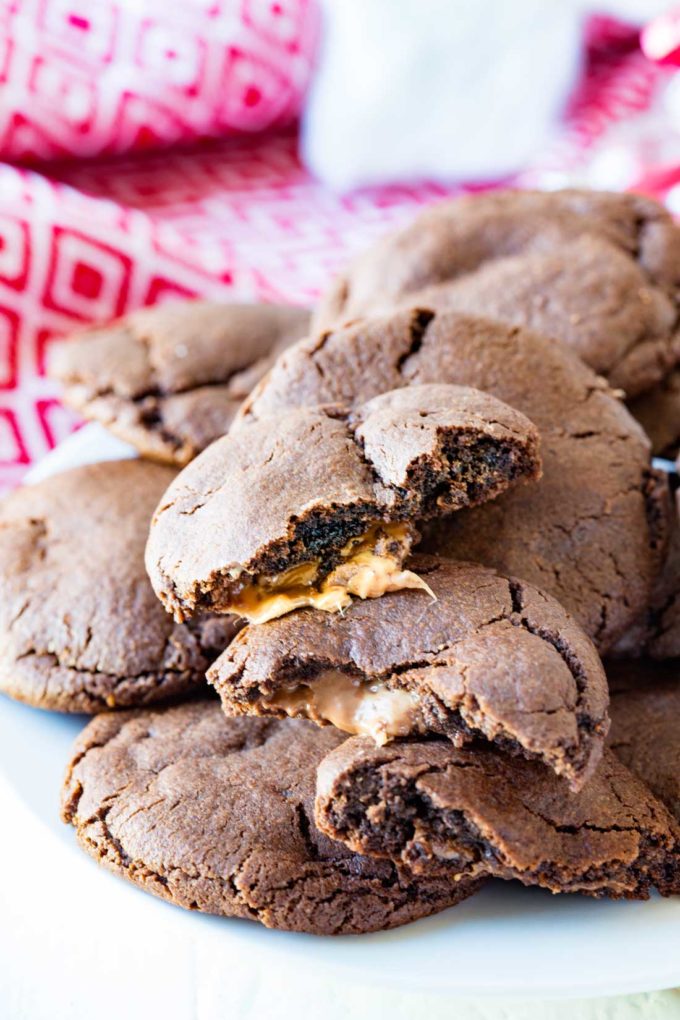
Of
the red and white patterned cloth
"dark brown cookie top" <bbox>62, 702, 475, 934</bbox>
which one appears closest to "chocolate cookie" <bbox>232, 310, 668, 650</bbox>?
"dark brown cookie top" <bbox>62, 702, 475, 934</bbox>

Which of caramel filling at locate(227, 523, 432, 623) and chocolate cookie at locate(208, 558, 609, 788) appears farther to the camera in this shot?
caramel filling at locate(227, 523, 432, 623)

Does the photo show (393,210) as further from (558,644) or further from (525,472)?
(558,644)

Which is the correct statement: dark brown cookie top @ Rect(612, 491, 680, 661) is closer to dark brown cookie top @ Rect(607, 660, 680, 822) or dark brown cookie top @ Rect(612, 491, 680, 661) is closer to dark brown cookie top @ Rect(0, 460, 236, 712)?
dark brown cookie top @ Rect(607, 660, 680, 822)

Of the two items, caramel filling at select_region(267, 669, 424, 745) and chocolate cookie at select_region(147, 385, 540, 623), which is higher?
chocolate cookie at select_region(147, 385, 540, 623)

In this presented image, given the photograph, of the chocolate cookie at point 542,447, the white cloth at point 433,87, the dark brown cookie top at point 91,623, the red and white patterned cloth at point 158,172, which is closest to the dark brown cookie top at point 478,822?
the chocolate cookie at point 542,447

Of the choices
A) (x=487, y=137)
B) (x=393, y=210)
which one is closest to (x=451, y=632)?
(x=393, y=210)

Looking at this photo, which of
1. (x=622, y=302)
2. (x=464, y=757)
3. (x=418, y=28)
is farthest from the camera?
(x=418, y=28)

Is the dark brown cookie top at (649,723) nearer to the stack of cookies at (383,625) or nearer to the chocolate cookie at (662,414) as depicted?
the stack of cookies at (383,625)
